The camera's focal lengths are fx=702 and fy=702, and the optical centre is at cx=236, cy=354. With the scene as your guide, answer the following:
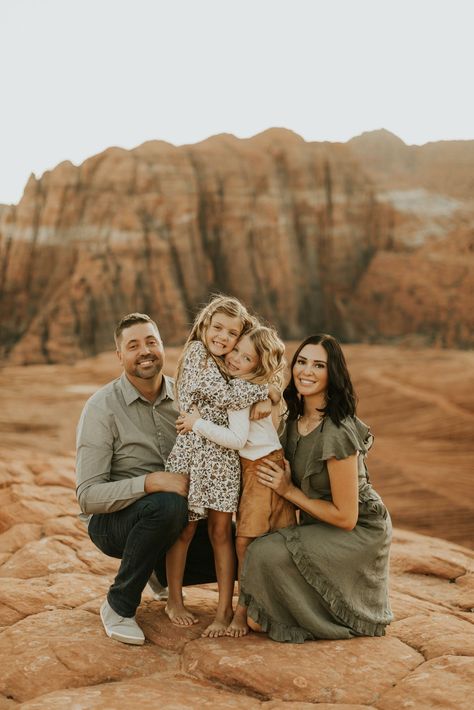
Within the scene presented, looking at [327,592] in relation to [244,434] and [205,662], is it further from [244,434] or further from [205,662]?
[244,434]

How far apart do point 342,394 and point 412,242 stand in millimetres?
21024

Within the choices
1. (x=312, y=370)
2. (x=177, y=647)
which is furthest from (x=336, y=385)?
(x=177, y=647)

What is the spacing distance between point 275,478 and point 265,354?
547 millimetres

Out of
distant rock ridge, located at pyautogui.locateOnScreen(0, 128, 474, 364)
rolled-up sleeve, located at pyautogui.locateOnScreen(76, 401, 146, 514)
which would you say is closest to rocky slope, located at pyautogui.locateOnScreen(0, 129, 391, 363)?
distant rock ridge, located at pyautogui.locateOnScreen(0, 128, 474, 364)

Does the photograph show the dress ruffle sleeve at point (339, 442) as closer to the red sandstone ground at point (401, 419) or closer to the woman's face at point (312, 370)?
the woman's face at point (312, 370)

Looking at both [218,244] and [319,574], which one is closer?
[319,574]

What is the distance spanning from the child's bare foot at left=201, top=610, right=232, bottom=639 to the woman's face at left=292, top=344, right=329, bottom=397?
1.05 meters

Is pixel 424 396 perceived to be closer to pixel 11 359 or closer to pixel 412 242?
pixel 412 242

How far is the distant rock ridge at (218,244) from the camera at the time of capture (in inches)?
872

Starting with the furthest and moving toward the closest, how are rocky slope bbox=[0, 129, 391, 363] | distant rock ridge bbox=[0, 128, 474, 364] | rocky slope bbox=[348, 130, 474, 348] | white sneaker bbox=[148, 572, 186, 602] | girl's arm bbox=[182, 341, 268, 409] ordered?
rocky slope bbox=[0, 129, 391, 363]
distant rock ridge bbox=[0, 128, 474, 364]
rocky slope bbox=[348, 130, 474, 348]
white sneaker bbox=[148, 572, 186, 602]
girl's arm bbox=[182, 341, 268, 409]

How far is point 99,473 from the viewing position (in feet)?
10.6

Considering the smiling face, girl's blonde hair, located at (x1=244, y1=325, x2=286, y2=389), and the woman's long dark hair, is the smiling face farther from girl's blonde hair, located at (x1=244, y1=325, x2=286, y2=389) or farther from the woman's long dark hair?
the woman's long dark hair

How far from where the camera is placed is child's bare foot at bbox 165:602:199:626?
3.16m

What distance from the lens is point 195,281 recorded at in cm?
2298
